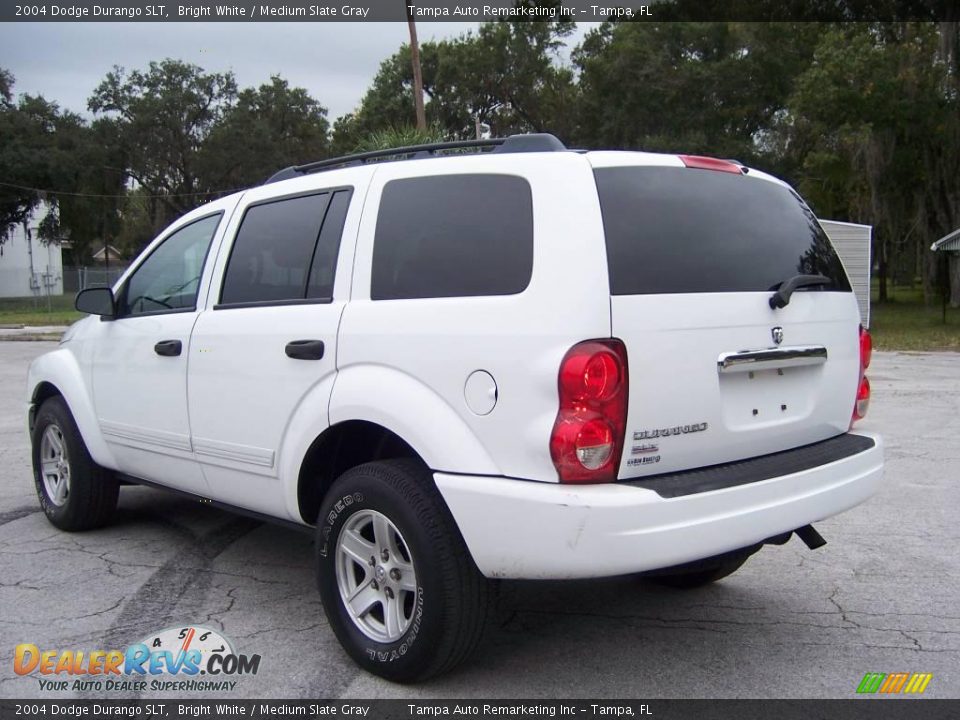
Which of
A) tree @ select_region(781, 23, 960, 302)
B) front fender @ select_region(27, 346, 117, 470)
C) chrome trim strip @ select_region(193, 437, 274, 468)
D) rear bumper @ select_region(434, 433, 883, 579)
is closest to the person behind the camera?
rear bumper @ select_region(434, 433, 883, 579)

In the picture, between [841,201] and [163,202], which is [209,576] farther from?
[163,202]

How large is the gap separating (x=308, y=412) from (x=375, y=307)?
20.8 inches

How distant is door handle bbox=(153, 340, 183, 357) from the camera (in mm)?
4551

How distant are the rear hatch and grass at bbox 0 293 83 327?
3122 centimetres

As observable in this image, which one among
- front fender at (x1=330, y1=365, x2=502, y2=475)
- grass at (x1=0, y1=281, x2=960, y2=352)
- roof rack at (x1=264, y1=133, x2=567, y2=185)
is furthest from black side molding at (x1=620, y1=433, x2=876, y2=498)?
grass at (x1=0, y1=281, x2=960, y2=352)

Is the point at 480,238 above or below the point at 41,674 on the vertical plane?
above

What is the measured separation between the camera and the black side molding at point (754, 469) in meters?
3.12

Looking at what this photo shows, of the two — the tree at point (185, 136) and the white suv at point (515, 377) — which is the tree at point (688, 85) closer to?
the tree at point (185, 136)

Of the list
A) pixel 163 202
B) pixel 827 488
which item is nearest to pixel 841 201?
pixel 163 202

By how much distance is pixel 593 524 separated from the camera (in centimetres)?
295

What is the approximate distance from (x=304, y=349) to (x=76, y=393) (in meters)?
2.26

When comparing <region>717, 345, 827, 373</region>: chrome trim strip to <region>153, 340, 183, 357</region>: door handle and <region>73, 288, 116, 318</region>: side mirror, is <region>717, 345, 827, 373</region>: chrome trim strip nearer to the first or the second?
<region>153, 340, 183, 357</region>: door handle

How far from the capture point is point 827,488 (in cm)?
357

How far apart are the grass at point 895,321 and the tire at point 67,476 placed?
45.8 ft
